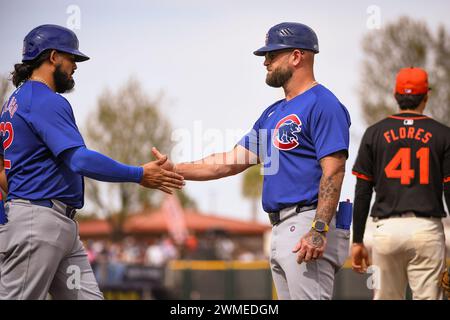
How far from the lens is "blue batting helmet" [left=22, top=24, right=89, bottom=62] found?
6.28m

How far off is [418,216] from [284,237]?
155 centimetres

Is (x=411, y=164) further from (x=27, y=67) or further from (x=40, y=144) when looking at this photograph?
(x=27, y=67)

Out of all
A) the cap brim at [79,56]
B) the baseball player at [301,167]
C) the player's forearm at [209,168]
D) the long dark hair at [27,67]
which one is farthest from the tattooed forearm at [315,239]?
the long dark hair at [27,67]

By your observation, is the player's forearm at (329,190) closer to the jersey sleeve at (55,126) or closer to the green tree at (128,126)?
the jersey sleeve at (55,126)

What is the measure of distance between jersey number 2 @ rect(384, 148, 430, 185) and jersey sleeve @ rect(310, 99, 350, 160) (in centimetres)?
→ 116

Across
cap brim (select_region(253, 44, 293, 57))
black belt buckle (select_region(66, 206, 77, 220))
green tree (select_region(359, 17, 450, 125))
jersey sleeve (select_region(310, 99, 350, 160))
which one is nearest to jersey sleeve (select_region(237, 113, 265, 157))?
cap brim (select_region(253, 44, 293, 57))

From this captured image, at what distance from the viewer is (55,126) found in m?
5.95

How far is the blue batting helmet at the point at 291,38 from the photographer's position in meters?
6.35

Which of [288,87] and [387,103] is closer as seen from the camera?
[288,87]

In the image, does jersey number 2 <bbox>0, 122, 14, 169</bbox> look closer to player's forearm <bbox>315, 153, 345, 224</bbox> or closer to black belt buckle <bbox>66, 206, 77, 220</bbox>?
black belt buckle <bbox>66, 206, 77, 220</bbox>

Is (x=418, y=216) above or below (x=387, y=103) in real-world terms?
below

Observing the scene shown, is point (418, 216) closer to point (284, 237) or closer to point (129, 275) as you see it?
point (284, 237)

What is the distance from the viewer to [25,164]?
6.08 meters
